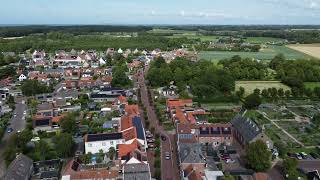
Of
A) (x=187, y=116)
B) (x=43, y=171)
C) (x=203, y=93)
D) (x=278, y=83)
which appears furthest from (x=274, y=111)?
(x=43, y=171)

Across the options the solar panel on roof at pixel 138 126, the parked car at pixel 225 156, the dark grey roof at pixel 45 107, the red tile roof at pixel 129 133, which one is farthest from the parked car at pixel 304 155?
the dark grey roof at pixel 45 107

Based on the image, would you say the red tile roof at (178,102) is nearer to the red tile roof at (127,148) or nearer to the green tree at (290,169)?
the red tile roof at (127,148)

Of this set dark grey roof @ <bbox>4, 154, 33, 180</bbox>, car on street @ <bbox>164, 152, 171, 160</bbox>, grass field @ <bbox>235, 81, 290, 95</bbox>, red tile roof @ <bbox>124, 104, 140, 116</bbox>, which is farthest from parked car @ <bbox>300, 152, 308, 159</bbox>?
grass field @ <bbox>235, 81, 290, 95</bbox>

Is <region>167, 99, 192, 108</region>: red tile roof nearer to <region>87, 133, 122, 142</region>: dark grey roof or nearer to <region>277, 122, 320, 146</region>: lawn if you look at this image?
<region>277, 122, 320, 146</region>: lawn

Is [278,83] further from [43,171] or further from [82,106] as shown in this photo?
[43,171]

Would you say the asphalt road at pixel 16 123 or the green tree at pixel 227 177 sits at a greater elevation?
the green tree at pixel 227 177

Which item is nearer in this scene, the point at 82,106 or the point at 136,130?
the point at 136,130
